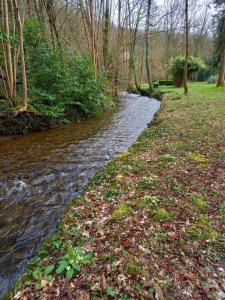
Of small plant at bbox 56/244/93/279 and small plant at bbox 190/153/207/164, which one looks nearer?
small plant at bbox 56/244/93/279

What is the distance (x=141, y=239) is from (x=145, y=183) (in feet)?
4.66

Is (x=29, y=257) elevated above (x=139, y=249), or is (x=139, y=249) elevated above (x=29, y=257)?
(x=139, y=249)

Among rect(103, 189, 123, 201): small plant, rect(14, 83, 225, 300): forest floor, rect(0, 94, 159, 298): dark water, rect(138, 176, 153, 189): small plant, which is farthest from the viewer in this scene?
rect(138, 176, 153, 189): small plant

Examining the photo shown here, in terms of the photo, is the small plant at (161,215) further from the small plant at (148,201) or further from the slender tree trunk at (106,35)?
the slender tree trunk at (106,35)

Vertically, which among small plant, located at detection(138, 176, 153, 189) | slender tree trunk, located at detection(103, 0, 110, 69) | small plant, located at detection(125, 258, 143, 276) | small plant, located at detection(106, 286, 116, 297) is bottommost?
small plant, located at detection(106, 286, 116, 297)

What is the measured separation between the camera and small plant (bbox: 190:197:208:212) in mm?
3502

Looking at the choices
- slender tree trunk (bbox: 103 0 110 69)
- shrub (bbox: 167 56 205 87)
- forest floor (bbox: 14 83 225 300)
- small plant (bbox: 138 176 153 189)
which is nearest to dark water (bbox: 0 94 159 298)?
forest floor (bbox: 14 83 225 300)

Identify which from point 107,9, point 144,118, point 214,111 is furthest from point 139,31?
point 214,111

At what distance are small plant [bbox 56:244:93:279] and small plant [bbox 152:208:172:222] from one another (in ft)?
3.53

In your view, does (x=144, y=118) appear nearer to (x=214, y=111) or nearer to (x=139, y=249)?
(x=214, y=111)

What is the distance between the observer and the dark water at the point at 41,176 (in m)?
3.15

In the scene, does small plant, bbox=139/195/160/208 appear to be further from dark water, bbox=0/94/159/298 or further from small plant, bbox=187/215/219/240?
dark water, bbox=0/94/159/298

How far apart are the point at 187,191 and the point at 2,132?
692cm

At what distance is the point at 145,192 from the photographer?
12.9 ft
